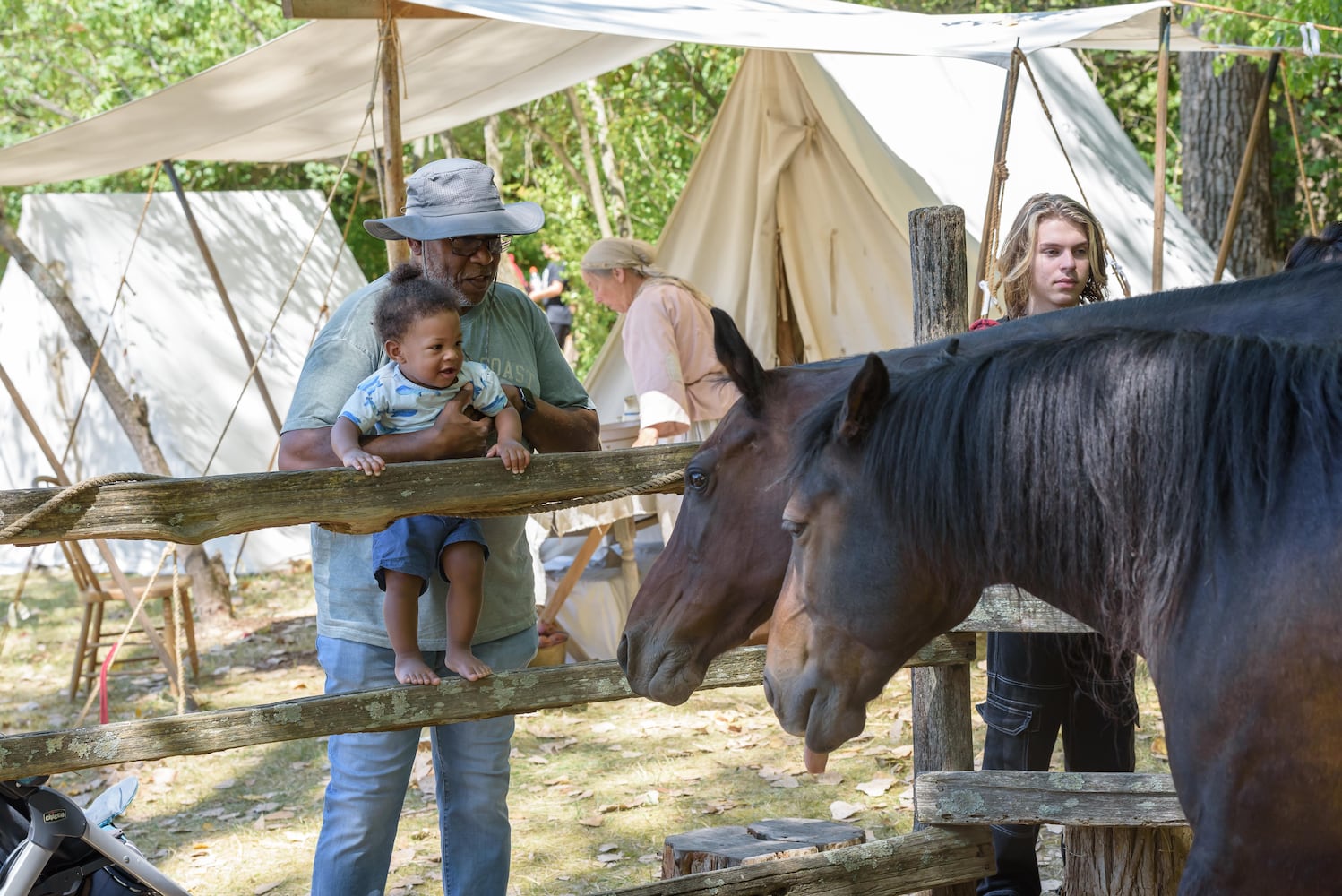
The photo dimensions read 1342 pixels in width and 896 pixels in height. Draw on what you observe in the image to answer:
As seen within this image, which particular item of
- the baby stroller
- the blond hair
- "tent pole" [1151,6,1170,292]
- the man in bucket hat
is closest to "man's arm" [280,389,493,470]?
the man in bucket hat

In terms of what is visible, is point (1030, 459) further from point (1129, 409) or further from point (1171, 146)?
point (1171, 146)

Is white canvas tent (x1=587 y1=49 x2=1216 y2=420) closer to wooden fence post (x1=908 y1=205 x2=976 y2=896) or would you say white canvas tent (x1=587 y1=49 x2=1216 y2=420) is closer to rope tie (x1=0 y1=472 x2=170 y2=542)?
wooden fence post (x1=908 y1=205 x2=976 y2=896)

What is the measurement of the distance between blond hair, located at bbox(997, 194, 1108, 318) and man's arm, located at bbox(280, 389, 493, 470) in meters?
1.56

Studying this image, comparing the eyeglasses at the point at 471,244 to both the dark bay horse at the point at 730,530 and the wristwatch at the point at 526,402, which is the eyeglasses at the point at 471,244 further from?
the dark bay horse at the point at 730,530

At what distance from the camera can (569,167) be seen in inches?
581

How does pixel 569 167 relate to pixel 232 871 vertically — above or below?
above

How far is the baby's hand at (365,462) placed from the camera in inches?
96.7

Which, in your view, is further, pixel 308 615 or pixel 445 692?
pixel 308 615

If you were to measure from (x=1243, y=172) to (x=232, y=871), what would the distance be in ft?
18.6

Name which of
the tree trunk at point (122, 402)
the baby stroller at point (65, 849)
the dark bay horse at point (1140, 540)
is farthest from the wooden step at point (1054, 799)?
the tree trunk at point (122, 402)

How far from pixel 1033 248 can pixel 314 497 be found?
6.48 ft

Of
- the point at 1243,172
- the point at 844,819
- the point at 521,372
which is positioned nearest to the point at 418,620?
the point at 521,372

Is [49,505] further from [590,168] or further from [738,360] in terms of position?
[590,168]

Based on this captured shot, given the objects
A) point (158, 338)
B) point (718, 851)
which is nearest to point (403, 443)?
point (718, 851)
